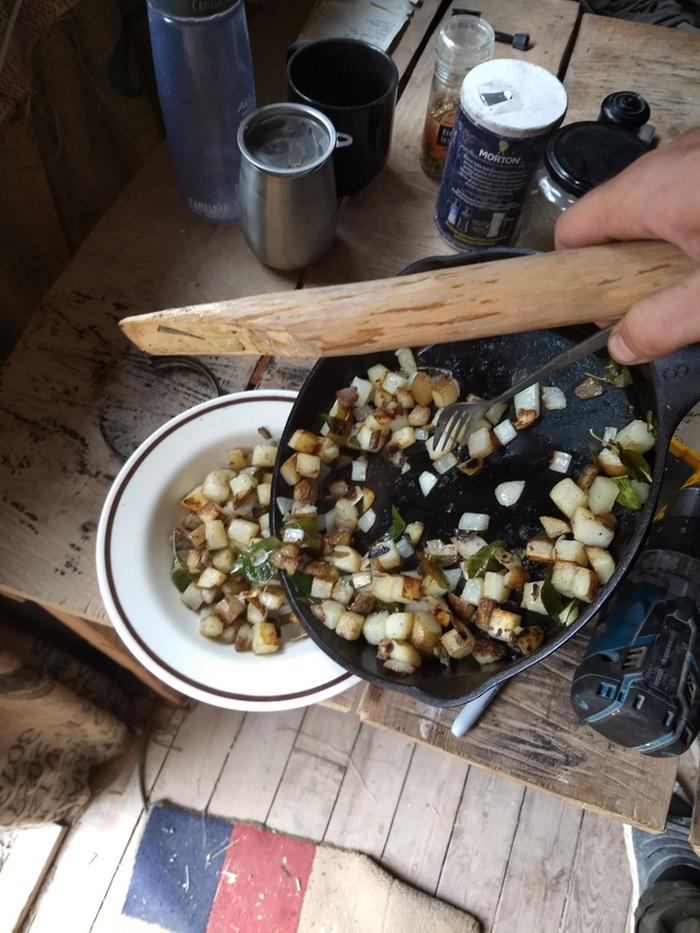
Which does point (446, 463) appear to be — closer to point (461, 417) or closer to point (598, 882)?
point (461, 417)

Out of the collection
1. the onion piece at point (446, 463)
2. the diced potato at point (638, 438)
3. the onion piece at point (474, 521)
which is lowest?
the onion piece at point (474, 521)

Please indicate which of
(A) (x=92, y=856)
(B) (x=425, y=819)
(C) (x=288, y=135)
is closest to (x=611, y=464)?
(C) (x=288, y=135)

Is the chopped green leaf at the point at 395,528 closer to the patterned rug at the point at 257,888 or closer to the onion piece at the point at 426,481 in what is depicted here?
the onion piece at the point at 426,481

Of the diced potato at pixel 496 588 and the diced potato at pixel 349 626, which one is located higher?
the diced potato at pixel 496 588

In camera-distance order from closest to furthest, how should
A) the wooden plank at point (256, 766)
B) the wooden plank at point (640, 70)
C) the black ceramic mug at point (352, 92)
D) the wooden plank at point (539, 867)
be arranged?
the black ceramic mug at point (352, 92), the wooden plank at point (640, 70), the wooden plank at point (539, 867), the wooden plank at point (256, 766)

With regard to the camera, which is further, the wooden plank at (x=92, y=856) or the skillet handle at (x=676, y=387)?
the wooden plank at (x=92, y=856)

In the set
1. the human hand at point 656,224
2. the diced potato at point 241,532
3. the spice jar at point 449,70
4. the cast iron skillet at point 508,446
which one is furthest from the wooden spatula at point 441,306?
the spice jar at point 449,70

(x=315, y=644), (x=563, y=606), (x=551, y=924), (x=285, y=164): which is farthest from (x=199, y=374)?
(x=551, y=924)
